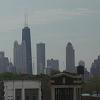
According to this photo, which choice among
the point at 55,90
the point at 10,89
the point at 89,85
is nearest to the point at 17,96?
the point at 10,89

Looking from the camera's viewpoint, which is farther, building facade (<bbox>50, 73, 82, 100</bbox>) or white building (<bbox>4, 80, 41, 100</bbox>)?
building facade (<bbox>50, 73, 82, 100</bbox>)

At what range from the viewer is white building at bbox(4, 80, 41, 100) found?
62375 millimetres

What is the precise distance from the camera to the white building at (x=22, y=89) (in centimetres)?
6238

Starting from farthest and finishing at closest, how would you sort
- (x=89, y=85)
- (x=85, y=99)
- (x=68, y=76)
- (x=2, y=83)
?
(x=89, y=85)
(x=85, y=99)
(x=68, y=76)
(x=2, y=83)

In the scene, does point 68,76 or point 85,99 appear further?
point 85,99

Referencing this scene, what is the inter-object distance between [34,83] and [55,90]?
366 centimetres

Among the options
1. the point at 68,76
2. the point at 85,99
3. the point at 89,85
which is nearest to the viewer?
the point at 68,76

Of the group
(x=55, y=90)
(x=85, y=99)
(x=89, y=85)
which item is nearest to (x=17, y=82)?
(x=55, y=90)

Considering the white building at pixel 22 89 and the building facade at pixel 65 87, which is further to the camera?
the building facade at pixel 65 87

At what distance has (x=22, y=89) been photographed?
6325cm

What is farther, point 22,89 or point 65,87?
point 65,87

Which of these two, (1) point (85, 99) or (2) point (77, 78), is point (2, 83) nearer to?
(2) point (77, 78)

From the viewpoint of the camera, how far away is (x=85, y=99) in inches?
3187

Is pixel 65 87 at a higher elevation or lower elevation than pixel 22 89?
higher
